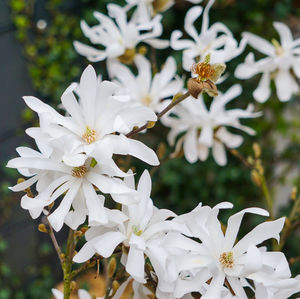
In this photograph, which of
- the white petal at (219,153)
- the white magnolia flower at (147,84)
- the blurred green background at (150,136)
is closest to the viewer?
the white magnolia flower at (147,84)

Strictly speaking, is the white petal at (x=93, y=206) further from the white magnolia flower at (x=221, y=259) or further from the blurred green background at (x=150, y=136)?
the blurred green background at (x=150, y=136)

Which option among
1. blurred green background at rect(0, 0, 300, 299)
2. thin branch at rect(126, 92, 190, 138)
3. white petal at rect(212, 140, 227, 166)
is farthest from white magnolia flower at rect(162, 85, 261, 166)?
blurred green background at rect(0, 0, 300, 299)

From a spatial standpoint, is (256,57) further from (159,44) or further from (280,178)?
(159,44)

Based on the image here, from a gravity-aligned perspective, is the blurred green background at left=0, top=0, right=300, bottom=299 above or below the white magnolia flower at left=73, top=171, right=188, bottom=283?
below

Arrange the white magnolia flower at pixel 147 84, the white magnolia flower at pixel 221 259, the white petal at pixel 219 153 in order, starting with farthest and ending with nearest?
the white petal at pixel 219 153 < the white magnolia flower at pixel 147 84 < the white magnolia flower at pixel 221 259

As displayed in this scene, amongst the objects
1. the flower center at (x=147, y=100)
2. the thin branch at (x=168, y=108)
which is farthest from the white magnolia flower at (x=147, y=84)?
the thin branch at (x=168, y=108)

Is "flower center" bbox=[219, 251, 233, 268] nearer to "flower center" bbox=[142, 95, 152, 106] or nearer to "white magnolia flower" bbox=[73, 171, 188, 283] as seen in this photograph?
"white magnolia flower" bbox=[73, 171, 188, 283]
